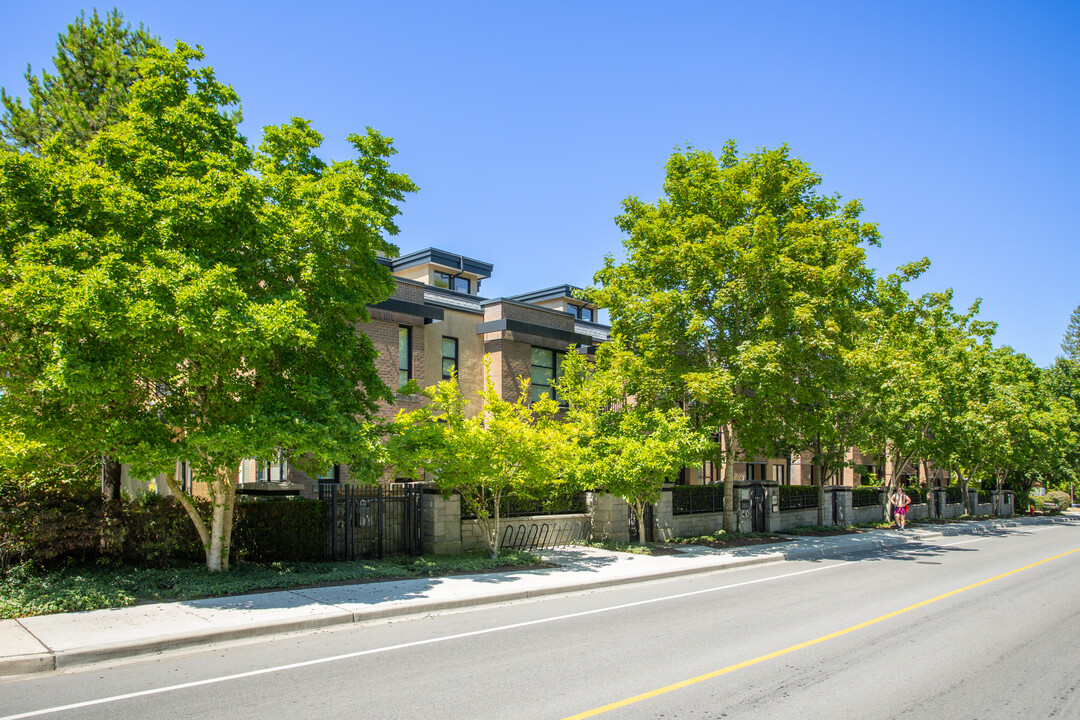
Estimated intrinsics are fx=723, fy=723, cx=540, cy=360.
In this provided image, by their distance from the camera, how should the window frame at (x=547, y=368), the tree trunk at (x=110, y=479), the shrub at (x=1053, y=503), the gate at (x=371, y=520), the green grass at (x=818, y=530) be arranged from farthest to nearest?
the shrub at (x=1053, y=503)
the window frame at (x=547, y=368)
the green grass at (x=818, y=530)
the gate at (x=371, y=520)
the tree trunk at (x=110, y=479)

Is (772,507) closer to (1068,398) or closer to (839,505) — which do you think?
(839,505)

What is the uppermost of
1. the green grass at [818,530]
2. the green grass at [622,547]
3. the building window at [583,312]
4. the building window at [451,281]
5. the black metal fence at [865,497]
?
the building window at [451,281]

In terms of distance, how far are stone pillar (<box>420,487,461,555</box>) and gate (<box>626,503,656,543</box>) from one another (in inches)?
246

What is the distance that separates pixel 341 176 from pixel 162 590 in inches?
308

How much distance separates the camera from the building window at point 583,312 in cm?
3816

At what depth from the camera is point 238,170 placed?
41.6 ft

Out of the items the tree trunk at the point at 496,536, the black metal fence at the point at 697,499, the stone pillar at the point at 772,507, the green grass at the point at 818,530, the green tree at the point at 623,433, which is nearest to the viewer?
the tree trunk at the point at 496,536

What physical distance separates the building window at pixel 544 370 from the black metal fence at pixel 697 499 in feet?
20.6

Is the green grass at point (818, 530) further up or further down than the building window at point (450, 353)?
further down

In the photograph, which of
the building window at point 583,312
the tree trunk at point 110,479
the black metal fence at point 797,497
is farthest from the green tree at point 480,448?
the building window at point 583,312

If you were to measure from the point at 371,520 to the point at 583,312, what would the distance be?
83.7 feet

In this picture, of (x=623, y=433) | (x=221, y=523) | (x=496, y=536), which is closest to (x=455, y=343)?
(x=623, y=433)

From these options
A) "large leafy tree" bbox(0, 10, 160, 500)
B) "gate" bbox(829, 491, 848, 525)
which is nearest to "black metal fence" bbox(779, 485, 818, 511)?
"gate" bbox(829, 491, 848, 525)

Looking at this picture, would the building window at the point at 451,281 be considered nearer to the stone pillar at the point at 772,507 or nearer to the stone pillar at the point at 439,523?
the stone pillar at the point at 772,507
